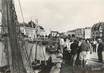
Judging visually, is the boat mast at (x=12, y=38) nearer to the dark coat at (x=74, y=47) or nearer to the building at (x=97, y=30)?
the dark coat at (x=74, y=47)

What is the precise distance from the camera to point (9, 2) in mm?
3457

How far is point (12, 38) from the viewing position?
3508mm

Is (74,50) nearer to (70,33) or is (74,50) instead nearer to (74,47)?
(74,47)

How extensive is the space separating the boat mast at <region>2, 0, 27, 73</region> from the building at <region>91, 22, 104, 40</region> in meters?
1.09

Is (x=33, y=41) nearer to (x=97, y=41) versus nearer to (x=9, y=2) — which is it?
(x=9, y=2)

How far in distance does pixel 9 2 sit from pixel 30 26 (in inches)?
17.5

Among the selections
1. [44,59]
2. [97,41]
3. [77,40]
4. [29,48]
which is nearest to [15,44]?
[29,48]

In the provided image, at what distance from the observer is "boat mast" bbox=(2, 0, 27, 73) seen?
11.3ft

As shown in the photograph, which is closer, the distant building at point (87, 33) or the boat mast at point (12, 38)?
the boat mast at point (12, 38)

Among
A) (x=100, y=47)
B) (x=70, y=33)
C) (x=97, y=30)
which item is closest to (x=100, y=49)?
(x=100, y=47)

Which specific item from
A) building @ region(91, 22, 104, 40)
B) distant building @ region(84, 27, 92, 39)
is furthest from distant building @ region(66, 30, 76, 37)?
building @ region(91, 22, 104, 40)

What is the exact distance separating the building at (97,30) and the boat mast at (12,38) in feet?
3.58

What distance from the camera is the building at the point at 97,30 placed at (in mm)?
3615

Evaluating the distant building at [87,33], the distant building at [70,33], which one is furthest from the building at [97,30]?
the distant building at [70,33]
